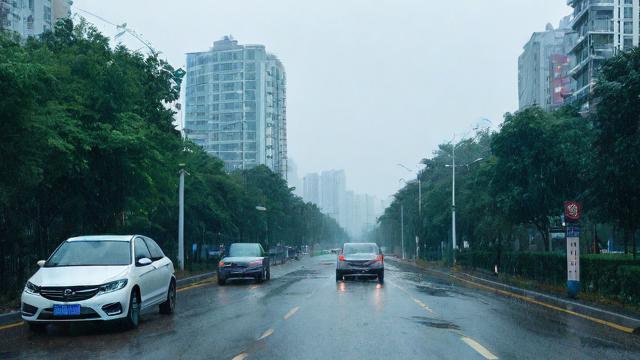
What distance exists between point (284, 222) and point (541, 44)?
214 feet

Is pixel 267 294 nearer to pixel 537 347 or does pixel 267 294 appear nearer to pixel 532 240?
pixel 537 347

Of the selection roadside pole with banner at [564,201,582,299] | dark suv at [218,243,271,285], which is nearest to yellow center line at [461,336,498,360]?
roadside pole with banner at [564,201,582,299]

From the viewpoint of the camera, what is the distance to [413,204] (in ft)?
297

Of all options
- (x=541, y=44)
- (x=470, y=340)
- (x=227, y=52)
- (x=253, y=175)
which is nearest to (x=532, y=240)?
(x=253, y=175)

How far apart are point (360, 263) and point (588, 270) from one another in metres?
11.1

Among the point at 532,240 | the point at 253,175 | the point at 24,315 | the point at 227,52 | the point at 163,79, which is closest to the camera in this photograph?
the point at 24,315

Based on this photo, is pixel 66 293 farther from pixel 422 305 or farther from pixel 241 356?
pixel 422 305

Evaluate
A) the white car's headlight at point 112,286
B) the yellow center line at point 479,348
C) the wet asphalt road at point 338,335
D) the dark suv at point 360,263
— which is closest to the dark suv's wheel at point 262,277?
the dark suv at point 360,263

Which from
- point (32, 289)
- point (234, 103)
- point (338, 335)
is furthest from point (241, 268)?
point (234, 103)

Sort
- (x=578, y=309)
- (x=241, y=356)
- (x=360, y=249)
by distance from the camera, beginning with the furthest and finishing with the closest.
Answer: (x=360, y=249)
(x=578, y=309)
(x=241, y=356)

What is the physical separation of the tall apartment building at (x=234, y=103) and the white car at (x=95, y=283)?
137 m

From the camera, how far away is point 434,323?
45.8 ft

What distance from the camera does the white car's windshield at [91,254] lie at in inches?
523

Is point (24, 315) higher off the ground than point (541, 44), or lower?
lower
